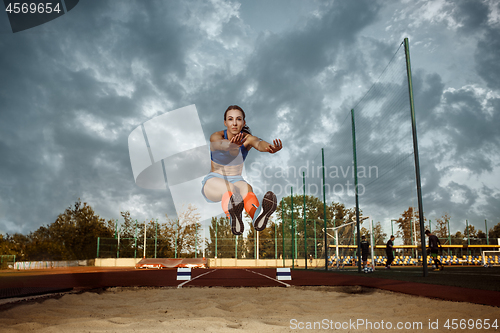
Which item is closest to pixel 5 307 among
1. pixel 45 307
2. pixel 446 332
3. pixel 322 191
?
pixel 45 307

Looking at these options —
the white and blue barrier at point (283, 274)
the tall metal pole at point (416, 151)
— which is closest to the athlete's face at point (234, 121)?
the white and blue barrier at point (283, 274)

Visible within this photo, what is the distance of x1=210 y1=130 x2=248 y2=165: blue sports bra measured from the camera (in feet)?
14.8

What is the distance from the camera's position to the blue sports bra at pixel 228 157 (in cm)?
450

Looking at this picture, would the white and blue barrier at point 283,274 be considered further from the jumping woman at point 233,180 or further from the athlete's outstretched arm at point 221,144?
the athlete's outstretched arm at point 221,144

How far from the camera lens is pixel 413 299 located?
373 cm

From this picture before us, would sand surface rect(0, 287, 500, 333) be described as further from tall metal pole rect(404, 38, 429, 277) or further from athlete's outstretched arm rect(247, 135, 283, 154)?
tall metal pole rect(404, 38, 429, 277)

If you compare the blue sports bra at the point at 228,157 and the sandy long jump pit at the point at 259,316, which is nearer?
the sandy long jump pit at the point at 259,316

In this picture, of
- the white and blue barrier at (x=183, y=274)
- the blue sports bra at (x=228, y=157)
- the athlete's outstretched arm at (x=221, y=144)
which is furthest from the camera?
the white and blue barrier at (x=183, y=274)

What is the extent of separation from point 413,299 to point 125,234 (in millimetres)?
24008

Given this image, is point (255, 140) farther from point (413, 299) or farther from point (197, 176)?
point (413, 299)

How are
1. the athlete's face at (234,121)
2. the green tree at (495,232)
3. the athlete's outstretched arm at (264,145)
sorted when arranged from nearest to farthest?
the athlete's outstretched arm at (264,145) → the athlete's face at (234,121) → the green tree at (495,232)

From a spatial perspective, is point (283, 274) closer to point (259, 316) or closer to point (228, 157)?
point (228, 157)

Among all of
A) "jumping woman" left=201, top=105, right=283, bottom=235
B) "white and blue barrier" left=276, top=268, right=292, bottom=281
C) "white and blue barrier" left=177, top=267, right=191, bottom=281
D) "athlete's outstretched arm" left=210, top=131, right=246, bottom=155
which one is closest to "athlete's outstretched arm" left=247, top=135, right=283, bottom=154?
"jumping woman" left=201, top=105, right=283, bottom=235

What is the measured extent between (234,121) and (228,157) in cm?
45
